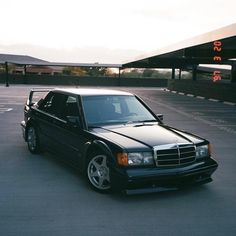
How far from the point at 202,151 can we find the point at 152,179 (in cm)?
112

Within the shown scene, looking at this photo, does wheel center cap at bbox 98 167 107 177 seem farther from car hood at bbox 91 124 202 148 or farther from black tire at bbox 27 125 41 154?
black tire at bbox 27 125 41 154

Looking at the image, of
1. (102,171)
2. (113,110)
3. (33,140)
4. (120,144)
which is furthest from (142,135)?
(33,140)

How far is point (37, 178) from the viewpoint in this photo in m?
6.02

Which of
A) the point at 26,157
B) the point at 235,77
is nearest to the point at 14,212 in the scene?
the point at 26,157

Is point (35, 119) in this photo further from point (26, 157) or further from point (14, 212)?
point (14, 212)

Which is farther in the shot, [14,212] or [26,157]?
[26,157]

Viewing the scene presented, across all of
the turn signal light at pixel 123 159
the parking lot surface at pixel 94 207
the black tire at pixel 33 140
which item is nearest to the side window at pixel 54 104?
the black tire at pixel 33 140

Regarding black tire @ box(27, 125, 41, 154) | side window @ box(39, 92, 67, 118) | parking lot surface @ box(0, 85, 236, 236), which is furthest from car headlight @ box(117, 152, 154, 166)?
black tire @ box(27, 125, 41, 154)

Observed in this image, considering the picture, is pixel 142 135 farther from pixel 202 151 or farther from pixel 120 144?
pixel 202 151

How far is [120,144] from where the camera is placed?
5117 mm

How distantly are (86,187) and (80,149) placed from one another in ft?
2.09

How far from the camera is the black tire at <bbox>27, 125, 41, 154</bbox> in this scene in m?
7.59

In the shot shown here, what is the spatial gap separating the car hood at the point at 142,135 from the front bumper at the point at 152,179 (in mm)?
394

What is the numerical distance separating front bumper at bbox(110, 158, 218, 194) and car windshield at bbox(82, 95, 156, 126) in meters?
1.34
